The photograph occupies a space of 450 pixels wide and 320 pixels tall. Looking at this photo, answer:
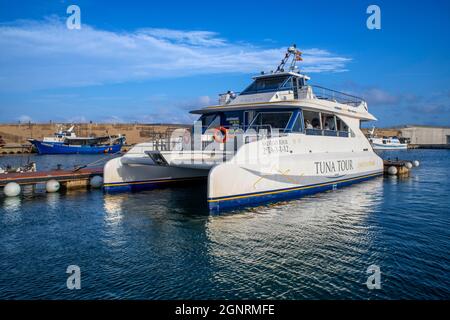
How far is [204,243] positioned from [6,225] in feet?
21.2

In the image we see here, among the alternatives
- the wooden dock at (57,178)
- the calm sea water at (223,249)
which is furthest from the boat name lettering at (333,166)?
the wooden dock at (57,178)

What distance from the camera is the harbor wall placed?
256ft

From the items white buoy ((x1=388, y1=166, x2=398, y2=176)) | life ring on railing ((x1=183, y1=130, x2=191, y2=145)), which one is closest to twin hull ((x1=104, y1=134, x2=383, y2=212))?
life ring on railing ((x1=183, y1=130, x2=191, y2=145))

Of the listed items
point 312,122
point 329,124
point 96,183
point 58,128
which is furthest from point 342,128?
point 58,128

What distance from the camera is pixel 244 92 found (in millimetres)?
18141

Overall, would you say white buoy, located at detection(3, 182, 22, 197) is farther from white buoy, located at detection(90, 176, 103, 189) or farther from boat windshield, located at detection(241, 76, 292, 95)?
boat windshield, located at detection(241, 76, 292, 95)

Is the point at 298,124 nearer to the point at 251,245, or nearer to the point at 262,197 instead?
the point at 262,197

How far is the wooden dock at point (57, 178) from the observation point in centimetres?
1553

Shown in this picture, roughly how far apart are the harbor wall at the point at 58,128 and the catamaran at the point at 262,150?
2263 inches

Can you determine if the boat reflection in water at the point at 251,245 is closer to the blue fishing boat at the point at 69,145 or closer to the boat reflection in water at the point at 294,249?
the boat reflection in water at the point at 294,249

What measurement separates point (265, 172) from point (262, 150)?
843 mm

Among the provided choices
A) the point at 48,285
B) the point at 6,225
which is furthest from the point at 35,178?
the point at 48,285

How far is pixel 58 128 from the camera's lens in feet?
281
